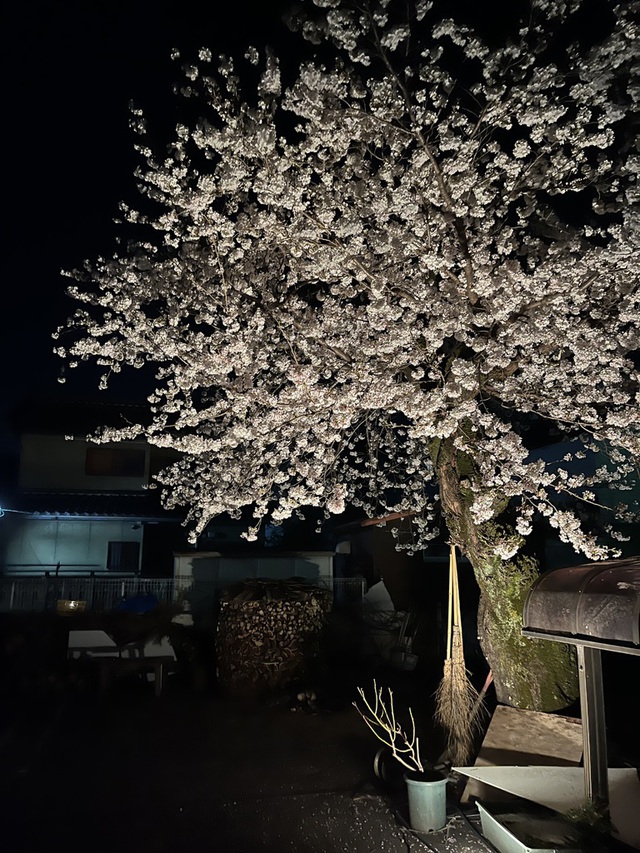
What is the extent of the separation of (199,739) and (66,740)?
5.54ft

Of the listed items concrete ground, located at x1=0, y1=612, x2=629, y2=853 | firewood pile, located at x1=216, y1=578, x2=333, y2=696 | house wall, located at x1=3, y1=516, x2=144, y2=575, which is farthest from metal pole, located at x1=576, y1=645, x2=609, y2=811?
house wall, located at x1=3, y1=516, x2=144, y2=575

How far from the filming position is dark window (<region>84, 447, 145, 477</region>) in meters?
19.4

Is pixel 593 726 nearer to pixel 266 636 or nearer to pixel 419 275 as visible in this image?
pixel 419 275

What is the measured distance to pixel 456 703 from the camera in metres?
6.25

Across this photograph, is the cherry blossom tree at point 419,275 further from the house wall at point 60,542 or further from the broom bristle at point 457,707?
the house wall at point 60,542

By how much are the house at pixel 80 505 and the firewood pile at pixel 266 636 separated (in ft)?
Answer: 24.9

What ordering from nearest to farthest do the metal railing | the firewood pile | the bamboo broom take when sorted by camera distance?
the bamboo broom, the firewood pile, the metal railing

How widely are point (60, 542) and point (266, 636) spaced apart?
1009cm

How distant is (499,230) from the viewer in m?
6.84

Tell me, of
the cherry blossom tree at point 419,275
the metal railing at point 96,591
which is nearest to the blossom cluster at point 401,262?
the cherry blossom tree at point 419,275

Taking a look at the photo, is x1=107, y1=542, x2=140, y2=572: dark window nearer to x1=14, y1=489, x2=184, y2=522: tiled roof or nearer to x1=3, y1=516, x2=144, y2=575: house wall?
x1=3, y1=516, x2=144, y2=575: house wall

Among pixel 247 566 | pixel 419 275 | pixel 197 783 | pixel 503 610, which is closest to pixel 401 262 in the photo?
pixel 419 275

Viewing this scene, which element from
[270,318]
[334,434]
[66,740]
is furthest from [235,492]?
[66,740]

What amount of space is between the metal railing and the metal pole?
9.09m
